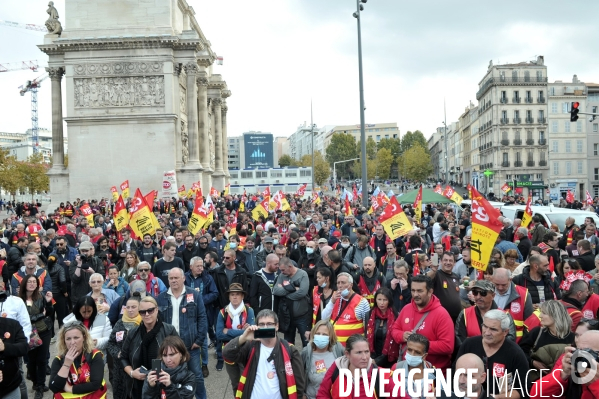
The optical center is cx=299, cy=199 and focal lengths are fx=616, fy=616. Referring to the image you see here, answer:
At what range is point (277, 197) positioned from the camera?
26.8 metres

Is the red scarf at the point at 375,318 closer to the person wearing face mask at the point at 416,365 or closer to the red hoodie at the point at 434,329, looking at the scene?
the red hoodie at the point at 434,329

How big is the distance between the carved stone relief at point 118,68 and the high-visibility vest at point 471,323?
3743 cm

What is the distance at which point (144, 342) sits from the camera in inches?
246

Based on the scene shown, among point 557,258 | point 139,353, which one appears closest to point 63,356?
point 139,353

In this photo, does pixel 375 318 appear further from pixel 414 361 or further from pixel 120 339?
pixel 120 339

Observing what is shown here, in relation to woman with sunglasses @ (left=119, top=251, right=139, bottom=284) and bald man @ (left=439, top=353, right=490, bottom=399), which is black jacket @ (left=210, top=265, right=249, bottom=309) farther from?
bald man @ (left=439, top=353, right=490, bottom=399)

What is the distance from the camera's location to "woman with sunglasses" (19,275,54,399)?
8023 mm

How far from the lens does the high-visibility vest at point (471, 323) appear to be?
5945mm

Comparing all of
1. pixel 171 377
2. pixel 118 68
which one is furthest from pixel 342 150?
pixel 171 377

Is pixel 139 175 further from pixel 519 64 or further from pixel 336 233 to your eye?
pixel 519 64

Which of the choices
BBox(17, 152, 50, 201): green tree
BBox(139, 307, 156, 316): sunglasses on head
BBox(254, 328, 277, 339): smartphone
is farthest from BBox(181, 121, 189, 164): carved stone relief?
BBox(17, 152, 50, 201): green tree

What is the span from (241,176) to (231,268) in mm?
69936

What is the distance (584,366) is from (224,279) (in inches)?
268

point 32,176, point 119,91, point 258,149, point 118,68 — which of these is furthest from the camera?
point 258,149
